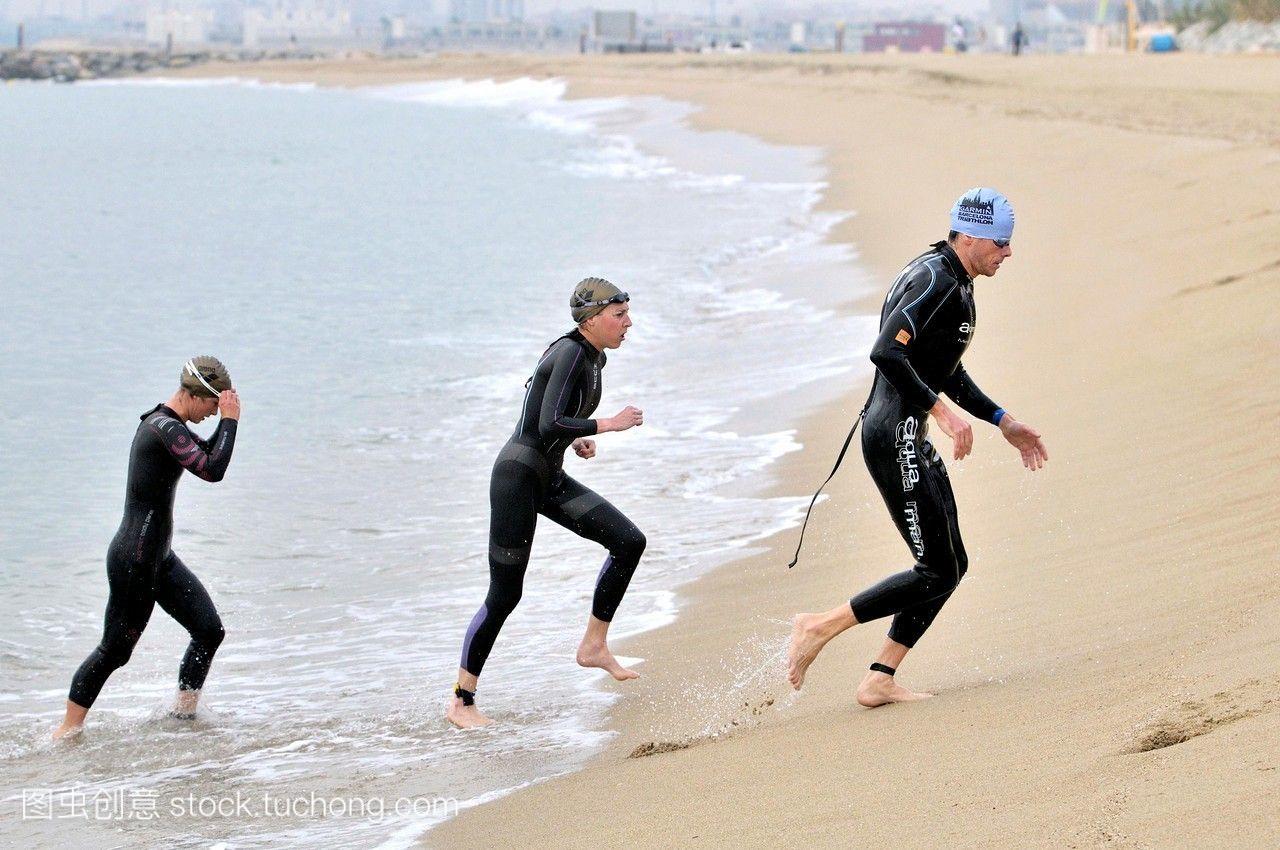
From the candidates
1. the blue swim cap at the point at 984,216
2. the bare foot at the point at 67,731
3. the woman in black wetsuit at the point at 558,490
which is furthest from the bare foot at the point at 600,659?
the blue swim cap at the point at 984,216

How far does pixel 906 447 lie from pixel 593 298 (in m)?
1.61

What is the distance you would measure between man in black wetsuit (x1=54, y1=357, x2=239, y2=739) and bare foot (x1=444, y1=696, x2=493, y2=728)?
117 cm

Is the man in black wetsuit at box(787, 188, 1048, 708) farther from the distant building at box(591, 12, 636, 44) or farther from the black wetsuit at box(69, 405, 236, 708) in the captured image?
the distant building at box(591, 12, 636, 44)

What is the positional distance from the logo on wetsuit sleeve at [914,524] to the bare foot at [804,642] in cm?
49

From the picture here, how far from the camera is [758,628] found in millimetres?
7449

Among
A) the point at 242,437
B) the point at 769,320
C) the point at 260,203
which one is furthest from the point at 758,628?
the point at 260,203

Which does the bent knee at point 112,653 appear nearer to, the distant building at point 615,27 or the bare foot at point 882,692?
the bare foot at point 882,692

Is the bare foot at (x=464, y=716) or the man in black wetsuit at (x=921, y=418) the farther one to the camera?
the bare foot at (x=464, y=716)

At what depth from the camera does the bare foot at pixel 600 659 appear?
23.0ft

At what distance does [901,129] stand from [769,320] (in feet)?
73.4

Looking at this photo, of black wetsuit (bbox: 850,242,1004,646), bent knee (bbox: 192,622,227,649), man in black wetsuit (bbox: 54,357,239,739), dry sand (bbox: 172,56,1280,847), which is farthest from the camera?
bent knee (bbox: 192,622,227,649)

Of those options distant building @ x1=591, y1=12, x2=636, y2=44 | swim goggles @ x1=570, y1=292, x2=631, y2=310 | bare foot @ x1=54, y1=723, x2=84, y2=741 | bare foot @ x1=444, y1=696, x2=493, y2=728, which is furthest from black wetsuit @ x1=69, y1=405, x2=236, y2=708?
distant building @ x1=591, y1=12, x2=636, y2=44

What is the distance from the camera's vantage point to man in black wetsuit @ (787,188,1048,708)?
18.9 ft

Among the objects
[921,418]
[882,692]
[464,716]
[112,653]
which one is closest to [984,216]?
[921,418]
